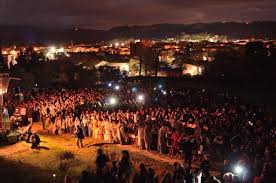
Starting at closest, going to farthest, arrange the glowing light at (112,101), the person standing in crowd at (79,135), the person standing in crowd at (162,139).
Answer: the person standing in crowd at (162,139) → the person standing in crowd at (79,135) → the glowing light at (112,101)

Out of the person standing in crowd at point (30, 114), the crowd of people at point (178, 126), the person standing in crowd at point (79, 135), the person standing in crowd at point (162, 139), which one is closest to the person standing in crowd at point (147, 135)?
the crowd of people at point (178, 126)

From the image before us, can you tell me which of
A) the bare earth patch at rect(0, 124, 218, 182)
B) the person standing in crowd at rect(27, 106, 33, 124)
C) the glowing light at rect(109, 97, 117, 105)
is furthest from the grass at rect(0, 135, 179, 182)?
the glowing light at rect(109, 97, 117, 105)

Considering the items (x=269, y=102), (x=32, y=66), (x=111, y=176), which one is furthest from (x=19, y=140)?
(x=32, y=66)

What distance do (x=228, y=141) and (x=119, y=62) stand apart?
168 ft

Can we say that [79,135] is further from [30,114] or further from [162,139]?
[30,114]

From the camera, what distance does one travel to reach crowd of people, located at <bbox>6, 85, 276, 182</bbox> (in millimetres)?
13531

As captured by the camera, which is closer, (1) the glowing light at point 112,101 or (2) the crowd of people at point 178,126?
(2) the crowd of people at point 178,126

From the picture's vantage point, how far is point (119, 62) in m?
65.7

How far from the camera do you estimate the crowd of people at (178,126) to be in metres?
13.5

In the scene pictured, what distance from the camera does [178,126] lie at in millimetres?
17750

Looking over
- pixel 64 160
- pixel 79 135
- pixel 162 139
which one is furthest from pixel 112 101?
pixel 64 160

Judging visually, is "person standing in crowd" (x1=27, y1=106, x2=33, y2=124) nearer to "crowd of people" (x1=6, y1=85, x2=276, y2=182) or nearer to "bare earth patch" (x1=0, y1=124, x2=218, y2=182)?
"crowd of people" (x1=6, y1=85, x2=276, y2=182)

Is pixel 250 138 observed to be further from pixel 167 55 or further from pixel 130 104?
pixel 167 55

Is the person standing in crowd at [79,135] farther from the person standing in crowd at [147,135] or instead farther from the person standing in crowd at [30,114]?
the person standing in crowd at [30,114]
